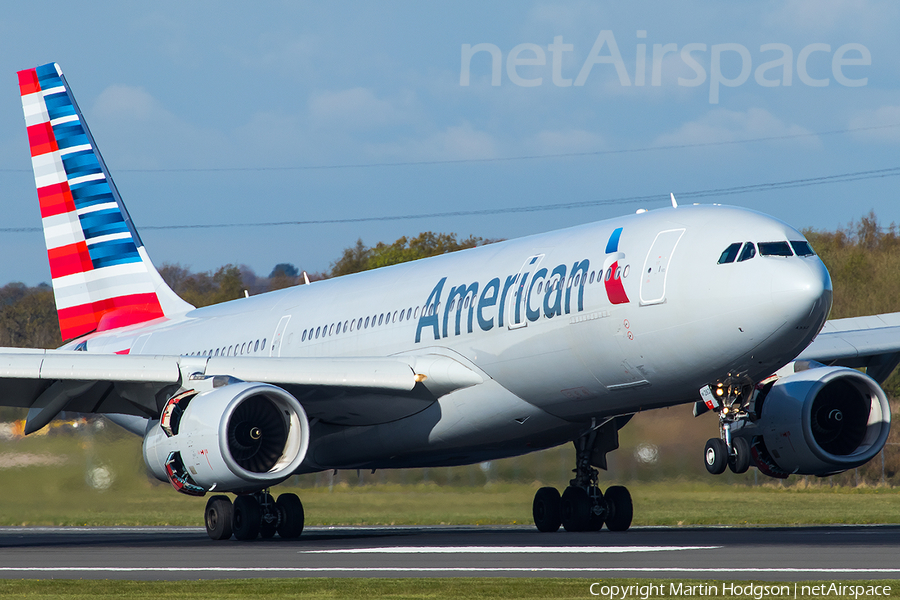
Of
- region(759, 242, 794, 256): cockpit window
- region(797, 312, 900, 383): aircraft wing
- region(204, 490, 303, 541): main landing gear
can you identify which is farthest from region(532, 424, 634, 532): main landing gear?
region(759, 242, 794, 256): cockpit window

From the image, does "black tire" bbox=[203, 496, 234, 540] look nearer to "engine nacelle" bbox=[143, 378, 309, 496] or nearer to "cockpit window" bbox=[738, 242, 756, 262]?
"engine nacelle" bbox=[143, 378, 309, 496]

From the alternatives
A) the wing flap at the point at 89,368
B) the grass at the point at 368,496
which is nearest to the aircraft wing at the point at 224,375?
the wing flap at the point at 89,368

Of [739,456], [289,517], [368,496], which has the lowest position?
[289,517]

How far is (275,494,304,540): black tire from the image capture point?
19438 mm

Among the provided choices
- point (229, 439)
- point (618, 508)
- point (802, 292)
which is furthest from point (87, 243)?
point (802, 292)

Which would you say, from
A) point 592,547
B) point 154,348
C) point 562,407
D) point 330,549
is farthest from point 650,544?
point 154,348

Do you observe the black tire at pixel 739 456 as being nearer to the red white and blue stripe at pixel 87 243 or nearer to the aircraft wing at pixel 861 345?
the aircraft wing at pixel 861 345

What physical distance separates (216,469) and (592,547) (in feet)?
16.4

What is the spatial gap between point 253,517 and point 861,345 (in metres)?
10.1

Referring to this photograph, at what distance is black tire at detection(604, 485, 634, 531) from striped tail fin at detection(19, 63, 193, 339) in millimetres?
11148

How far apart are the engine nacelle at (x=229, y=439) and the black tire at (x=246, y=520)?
6.87ft

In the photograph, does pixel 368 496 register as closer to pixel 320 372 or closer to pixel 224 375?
pixel 320 372

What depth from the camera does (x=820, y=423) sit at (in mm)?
18094

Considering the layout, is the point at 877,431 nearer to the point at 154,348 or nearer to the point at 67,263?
the point at 154,348
